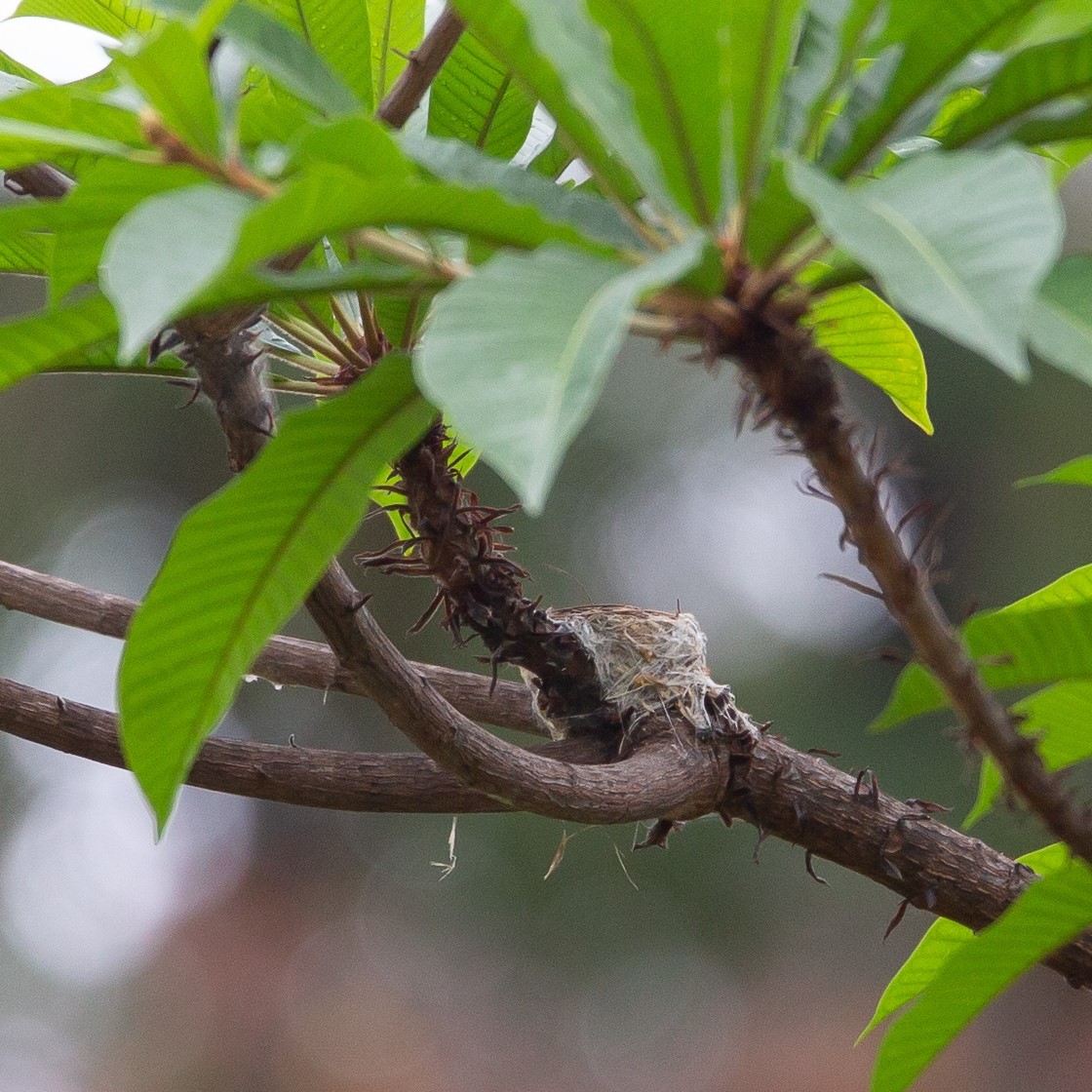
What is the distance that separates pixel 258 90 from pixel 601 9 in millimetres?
357

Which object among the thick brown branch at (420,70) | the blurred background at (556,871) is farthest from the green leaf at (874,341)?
the blurred background at (556,871)

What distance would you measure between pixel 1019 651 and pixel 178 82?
1.49 feet

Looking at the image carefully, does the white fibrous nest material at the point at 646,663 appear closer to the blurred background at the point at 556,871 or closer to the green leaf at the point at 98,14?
the green leaf at the point at 98,14

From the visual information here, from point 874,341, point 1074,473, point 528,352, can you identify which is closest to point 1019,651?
point 1074,473

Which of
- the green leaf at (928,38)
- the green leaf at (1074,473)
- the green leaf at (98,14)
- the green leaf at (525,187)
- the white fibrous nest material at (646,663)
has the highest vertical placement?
the green leaf at (928,38)

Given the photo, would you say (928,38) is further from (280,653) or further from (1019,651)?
(280,653)

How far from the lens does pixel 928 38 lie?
1.63ft

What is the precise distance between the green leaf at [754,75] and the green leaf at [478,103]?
0.35 metres

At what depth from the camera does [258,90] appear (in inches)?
30.2

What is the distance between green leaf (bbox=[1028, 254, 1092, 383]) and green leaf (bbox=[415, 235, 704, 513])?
11 centimetres

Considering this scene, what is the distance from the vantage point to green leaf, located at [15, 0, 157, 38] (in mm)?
805

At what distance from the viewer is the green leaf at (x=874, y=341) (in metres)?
0.79

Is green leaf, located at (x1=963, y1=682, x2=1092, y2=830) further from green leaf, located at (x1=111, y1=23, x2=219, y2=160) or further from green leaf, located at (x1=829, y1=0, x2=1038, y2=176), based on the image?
green leaf, located at (x1=111, y1=23, x2=219, y2=160)

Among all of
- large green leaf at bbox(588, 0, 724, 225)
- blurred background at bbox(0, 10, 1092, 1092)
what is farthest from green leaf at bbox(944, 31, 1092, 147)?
blurred background at bbox(0, 10, 1092, 1092)
